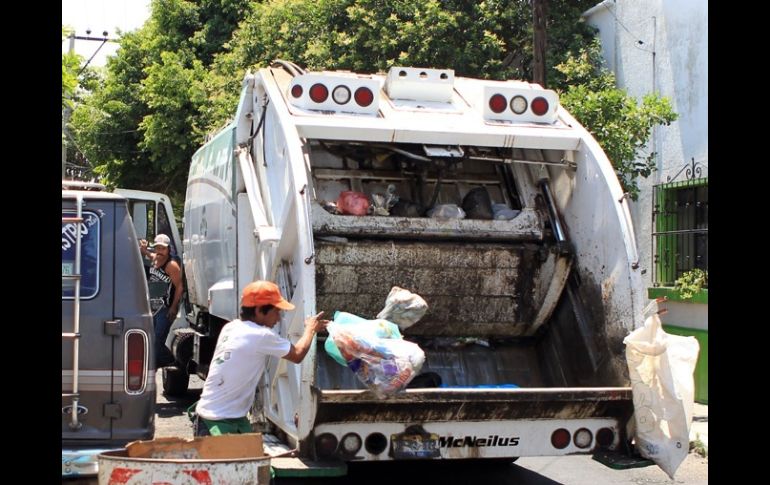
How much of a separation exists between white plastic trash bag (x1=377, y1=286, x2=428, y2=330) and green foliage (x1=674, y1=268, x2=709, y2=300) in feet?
18.1

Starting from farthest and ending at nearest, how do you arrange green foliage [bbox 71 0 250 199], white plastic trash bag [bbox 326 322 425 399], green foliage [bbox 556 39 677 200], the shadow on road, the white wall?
green foliage [bbox 71 0 250 199] → the white wall → green foliage [bbox 556 39 677 200] → the shadow on road → white plastic trash bag [bbox 326 322 425 399]

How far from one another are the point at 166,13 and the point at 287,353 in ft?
50.4

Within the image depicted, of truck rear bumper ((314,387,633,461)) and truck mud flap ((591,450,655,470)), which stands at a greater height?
truck rear bumper ((314,387,633,461))

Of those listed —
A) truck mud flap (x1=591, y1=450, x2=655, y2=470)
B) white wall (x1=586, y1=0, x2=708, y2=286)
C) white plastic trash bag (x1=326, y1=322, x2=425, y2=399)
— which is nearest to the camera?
white plastic trash bag (x1=326, y1=322, x2=425, y2=399)

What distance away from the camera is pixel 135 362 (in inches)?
194

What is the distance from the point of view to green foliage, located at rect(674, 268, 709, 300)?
10.5 m

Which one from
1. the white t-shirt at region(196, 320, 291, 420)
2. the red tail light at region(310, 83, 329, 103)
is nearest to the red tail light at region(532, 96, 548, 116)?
the red tail light at region(310, 83, 329, 103)

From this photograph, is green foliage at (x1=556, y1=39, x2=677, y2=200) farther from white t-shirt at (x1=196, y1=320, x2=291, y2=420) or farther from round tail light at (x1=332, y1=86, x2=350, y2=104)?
white t-shirt at (x1=196, y1=320, x2=291, y2=420)

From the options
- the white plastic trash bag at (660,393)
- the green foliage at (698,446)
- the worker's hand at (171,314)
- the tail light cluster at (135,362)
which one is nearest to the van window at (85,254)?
the tail light cluster at (135,362)

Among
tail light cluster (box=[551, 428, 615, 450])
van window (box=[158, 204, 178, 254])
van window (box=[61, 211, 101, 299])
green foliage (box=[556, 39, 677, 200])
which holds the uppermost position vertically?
green foliage (box=[556, 39, 677, 200])

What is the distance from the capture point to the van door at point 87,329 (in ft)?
15.7

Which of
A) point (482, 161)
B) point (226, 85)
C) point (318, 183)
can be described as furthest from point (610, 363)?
point (226, 85)

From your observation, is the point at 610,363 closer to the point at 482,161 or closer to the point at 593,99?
the point at 482,161

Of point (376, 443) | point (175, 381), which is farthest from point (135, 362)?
point (175, 381)
